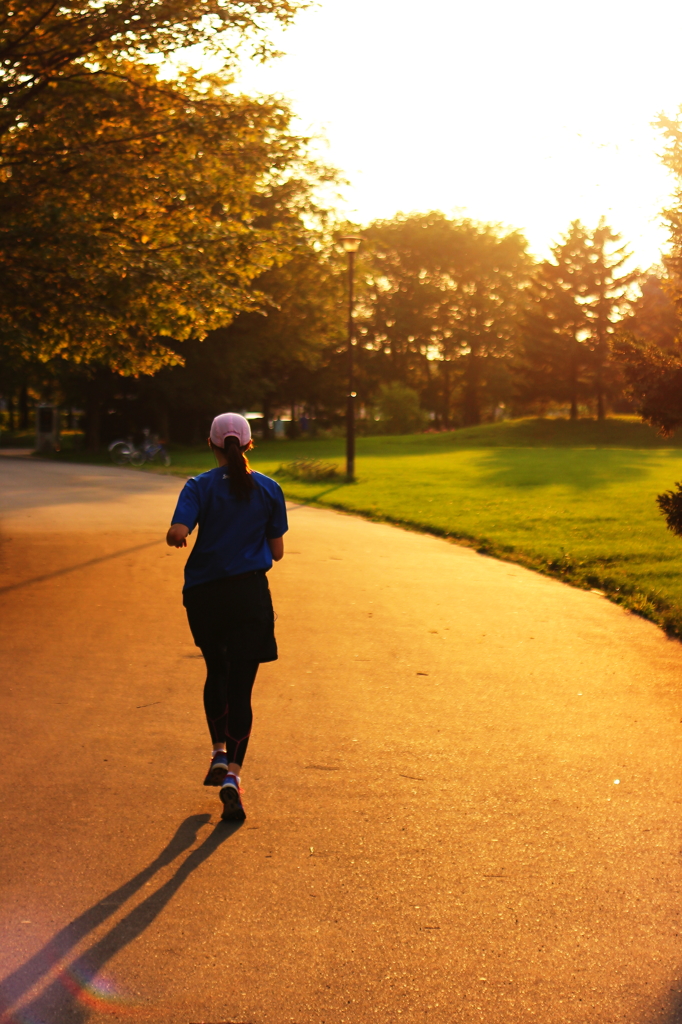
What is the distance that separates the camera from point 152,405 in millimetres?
47344

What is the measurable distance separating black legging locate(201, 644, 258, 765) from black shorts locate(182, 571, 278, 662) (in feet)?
0.19

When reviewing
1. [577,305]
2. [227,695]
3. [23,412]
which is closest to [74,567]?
[227,695]

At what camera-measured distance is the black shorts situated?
5160mm

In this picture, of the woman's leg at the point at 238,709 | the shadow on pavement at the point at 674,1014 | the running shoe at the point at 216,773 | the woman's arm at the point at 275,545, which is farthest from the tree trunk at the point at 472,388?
the shadow on pavement at the point at 674,1014

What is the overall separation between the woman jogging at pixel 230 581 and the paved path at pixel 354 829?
40 cm

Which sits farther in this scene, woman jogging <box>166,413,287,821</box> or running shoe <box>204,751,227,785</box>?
woman jogging <box>166,413,287,821</box>

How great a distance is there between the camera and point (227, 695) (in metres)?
5.28

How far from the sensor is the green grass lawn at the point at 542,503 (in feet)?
40.5

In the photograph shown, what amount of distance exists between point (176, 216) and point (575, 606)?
24.2 ft

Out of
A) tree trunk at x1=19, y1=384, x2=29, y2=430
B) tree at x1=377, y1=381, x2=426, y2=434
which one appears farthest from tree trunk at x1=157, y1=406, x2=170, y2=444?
tree trunk at x1=19, y1=384, x2=29, y2=430

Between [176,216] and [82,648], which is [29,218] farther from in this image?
[82,648]

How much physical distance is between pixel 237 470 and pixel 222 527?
0.28m

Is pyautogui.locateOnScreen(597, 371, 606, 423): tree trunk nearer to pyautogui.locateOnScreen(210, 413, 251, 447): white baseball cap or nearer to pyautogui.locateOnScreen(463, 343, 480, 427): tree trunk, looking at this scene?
pyautogui.locateOnScreen(463, 343, 480, 427): tree trunk

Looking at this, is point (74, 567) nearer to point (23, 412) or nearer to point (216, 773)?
point (216, 773)
